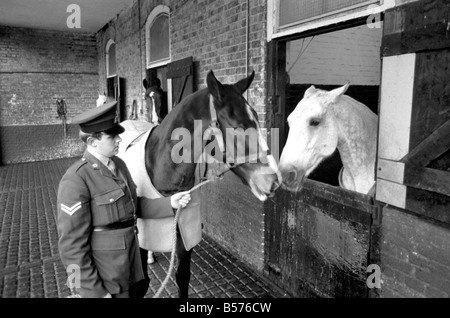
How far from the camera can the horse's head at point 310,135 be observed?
9.05 feet

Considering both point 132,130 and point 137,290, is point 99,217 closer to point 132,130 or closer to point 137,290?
point 137,290

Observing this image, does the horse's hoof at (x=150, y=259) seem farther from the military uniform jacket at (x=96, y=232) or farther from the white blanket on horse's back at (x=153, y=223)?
the military uniform jacket at (x=96, y=232)

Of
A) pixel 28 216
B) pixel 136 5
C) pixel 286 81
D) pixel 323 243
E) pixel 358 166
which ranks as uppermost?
pixel 136 5


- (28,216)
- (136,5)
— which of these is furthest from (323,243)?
(136,5)

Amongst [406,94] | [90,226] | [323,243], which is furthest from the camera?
[323,243]

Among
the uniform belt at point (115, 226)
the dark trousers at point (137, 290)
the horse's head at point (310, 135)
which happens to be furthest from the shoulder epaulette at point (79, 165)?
the horse's head at point (310, 135)

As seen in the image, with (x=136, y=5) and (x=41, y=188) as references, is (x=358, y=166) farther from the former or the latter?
(x=41, y=188)

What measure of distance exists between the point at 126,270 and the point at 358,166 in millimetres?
2006

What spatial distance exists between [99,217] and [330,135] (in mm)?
1869

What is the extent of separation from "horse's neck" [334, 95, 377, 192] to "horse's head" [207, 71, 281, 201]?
2.67 feet

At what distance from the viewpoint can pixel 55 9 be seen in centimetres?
887

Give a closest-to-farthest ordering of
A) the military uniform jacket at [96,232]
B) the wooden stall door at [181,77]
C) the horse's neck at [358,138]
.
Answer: the military uniform jacket at [96,232]
the horse's neck at [358,138]
the wooden stall door at [181,77]

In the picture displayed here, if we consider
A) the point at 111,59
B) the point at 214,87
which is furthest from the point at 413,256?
the point at 111,59

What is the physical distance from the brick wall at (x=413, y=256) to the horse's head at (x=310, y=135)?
69 cm
